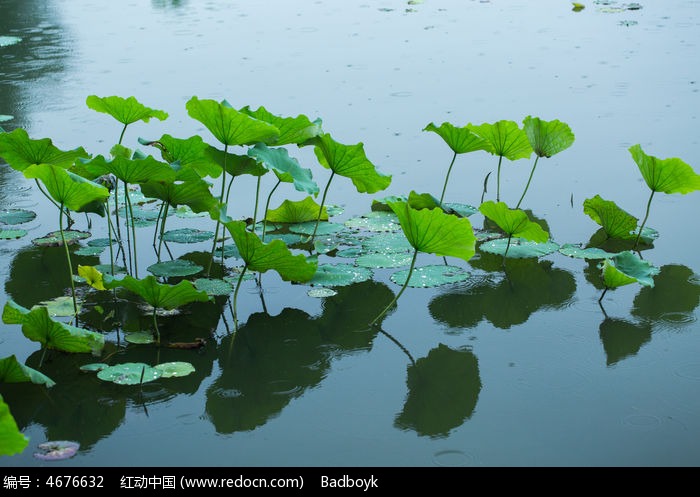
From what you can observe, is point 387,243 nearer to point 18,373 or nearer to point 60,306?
point 60,306

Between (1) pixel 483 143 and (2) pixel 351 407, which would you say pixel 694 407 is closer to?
(2) pixel 351 407

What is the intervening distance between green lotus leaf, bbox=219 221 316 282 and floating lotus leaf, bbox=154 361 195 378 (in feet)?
1.00

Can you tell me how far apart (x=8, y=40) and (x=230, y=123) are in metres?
4.50

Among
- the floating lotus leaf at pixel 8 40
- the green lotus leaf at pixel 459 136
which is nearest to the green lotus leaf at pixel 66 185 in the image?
the green lotus leaf at pixel 459 136

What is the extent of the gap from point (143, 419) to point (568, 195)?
1810 mm

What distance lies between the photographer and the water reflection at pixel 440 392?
1.70 metres

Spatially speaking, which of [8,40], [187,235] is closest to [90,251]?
[187,235]

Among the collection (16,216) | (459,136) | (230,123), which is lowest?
(16,216)

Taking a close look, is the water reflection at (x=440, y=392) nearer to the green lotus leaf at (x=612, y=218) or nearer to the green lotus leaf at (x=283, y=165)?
the green lotus leaf at (x=283, y=165)

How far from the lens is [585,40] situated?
18.0 feet

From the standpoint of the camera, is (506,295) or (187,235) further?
(187,235)

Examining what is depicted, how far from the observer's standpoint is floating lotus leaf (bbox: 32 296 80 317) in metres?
2.19

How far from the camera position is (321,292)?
2.34m
